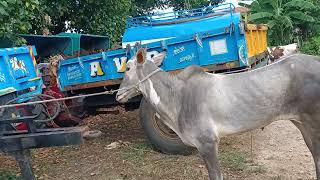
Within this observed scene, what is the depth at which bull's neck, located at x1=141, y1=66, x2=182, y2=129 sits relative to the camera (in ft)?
15.2

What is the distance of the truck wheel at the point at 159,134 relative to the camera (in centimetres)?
629

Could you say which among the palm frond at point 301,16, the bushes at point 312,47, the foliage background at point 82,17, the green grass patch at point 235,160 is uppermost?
the foliage background at point 82,17

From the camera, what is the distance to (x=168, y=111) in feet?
15.2

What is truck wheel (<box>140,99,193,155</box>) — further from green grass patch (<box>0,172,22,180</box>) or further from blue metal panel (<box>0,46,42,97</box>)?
green grass patch (<box>0,172,22,180</box>)

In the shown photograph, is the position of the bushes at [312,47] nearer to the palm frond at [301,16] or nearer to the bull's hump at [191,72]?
→ the palm frond at [301,16]

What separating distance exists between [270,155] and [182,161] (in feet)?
4.17

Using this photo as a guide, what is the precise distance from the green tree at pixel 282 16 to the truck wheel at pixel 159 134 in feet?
41.4

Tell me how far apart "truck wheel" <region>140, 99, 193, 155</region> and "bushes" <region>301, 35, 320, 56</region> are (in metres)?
12.8

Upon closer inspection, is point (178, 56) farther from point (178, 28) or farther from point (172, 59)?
point (178, 28)

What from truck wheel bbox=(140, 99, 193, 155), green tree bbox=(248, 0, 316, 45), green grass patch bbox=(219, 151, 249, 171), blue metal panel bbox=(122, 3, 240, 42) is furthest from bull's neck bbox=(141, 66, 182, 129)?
green tree bbox=(248, 0, 316, 45)

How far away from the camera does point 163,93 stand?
15.3 ft

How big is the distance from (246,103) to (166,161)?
2.15 meters

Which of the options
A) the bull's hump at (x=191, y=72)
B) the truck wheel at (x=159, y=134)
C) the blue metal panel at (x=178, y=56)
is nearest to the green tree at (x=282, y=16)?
the blue metal panel at (x=178, y=56)

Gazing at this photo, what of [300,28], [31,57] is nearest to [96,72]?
[31,57]
